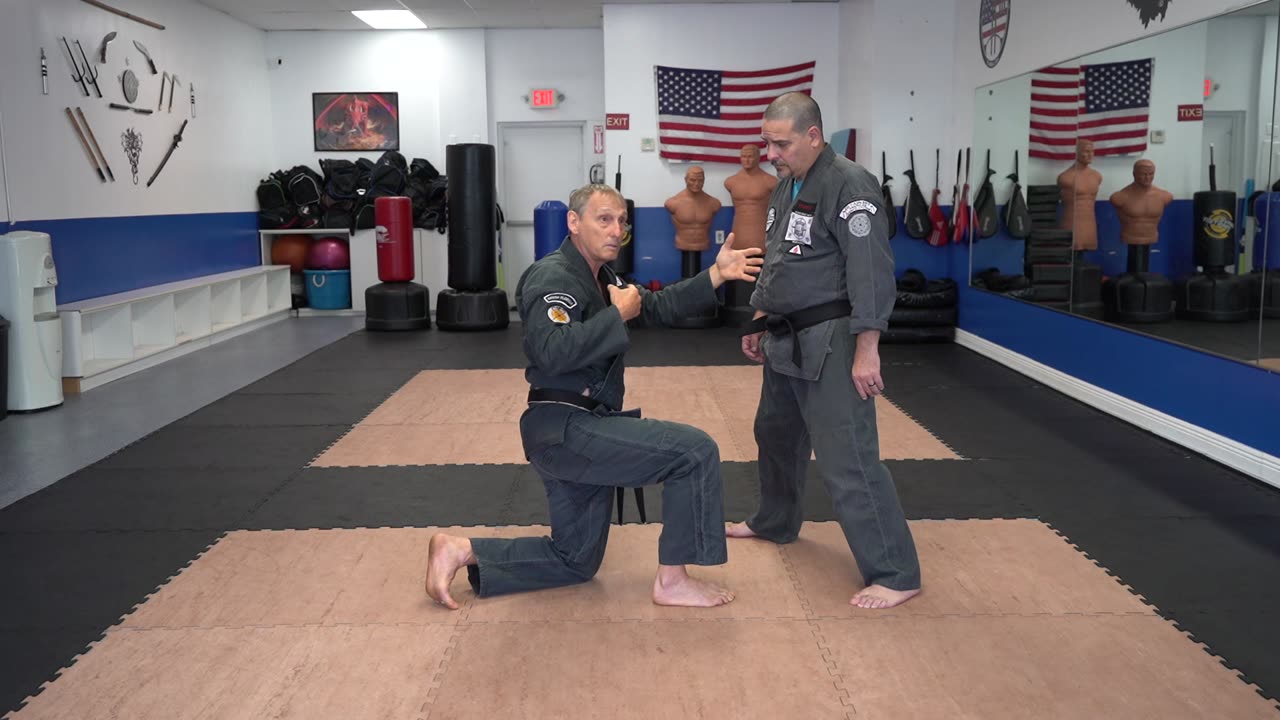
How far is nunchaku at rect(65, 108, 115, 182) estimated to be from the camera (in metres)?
7.37

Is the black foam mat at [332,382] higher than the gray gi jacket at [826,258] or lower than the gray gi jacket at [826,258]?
lower

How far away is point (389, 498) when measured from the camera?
14.2ft

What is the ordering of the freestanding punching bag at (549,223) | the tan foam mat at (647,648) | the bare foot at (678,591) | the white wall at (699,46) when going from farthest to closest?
the white wall at (699,46), the freestanding punching bag at (549,223), the bare foot at (678,591), the tan foam mat at (647,648)

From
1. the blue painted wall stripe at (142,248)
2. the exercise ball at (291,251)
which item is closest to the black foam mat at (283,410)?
the blue painted wall stripe at (142,248)

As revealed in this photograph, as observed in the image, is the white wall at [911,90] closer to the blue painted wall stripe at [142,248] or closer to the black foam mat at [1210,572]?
the black foam mat at [1210,572]

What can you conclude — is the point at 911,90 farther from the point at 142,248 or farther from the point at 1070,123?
the point at 142,248

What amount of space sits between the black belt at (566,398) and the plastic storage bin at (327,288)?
28.5 ft

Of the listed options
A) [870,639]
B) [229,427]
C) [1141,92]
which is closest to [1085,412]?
[1141,92]

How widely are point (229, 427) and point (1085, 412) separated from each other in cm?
487

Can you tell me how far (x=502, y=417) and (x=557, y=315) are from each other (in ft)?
10.3

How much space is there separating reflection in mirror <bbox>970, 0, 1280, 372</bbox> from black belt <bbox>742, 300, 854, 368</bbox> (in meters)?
2.48

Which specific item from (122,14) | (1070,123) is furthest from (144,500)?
(1070,123)

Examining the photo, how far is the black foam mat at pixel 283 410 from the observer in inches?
229

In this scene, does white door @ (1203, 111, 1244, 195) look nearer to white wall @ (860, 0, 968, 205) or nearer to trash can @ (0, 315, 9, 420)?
white wall @ (860, 0, 968, 205)
